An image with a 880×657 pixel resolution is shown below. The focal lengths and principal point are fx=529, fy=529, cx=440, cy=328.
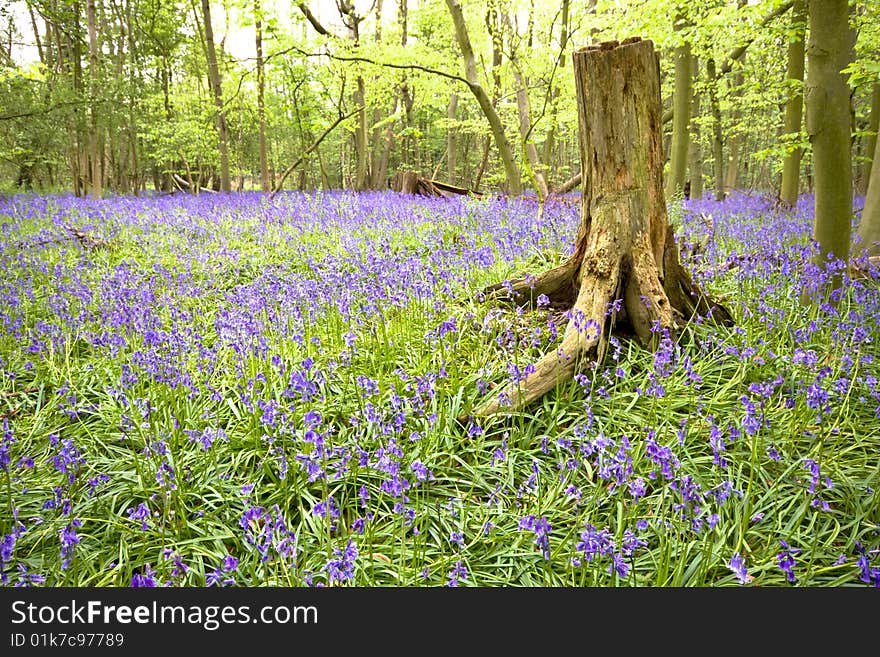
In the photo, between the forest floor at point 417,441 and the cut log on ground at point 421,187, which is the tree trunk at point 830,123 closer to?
the forest floor at point 417,441

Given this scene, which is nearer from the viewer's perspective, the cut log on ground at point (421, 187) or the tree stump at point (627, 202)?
the tree stump at point (627, 202)

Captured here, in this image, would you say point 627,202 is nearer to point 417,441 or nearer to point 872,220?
point 417,441

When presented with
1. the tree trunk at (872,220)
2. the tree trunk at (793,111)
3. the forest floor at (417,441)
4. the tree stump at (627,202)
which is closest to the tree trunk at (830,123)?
the forest floor at (417,441)

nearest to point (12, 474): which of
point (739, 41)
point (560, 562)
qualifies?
point (560, 562)

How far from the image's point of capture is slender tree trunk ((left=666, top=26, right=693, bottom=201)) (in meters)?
10.5

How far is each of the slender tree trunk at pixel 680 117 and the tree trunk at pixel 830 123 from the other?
6114 mm

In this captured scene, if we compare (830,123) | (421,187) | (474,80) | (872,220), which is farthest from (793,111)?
(421,187)

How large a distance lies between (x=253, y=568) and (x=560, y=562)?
1.23 metres

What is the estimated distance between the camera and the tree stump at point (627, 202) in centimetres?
383

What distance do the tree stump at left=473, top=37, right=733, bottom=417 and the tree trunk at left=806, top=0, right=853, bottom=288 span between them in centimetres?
137

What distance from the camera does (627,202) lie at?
13.0 ft

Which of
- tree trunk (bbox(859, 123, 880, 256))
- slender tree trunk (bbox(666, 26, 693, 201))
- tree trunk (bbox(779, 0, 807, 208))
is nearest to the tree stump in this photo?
tree trunk (bbox(859, 123, 880, 256))

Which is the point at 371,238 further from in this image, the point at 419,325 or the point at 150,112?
the point at 150,112

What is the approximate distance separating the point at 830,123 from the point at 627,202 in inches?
77.0
